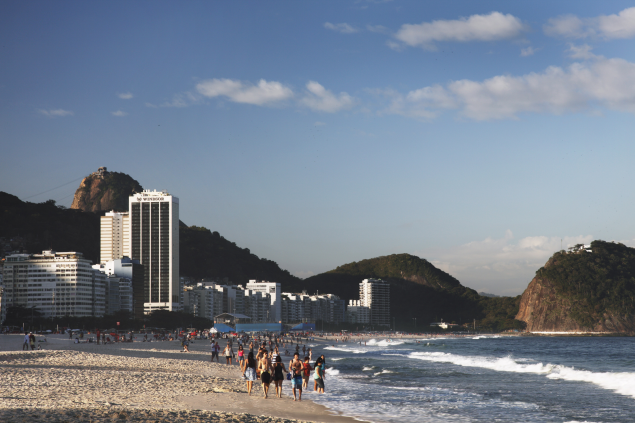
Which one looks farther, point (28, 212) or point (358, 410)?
point (28, 212)

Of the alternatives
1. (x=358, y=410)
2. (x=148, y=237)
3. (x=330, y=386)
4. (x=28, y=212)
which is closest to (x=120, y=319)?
(x=148, y=237)

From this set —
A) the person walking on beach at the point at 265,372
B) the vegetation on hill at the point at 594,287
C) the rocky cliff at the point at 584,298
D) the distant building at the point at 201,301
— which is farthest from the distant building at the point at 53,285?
the vegetation on hill at the point at 594,287

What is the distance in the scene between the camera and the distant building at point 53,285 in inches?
4532

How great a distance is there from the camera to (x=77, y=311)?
4537 inches

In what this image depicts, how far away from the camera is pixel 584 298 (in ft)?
615

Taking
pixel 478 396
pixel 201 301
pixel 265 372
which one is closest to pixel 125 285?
pixel 201 301

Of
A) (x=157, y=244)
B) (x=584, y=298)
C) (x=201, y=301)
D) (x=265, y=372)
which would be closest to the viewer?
(x=265, y=372)

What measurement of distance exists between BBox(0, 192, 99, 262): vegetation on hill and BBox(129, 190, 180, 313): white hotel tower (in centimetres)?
3091

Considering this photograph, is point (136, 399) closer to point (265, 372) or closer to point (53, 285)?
point (265, 372)

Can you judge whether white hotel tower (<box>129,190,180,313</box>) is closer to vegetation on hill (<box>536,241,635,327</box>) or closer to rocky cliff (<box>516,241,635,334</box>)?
rocky cliff (<box>516,241,635,334</box>)

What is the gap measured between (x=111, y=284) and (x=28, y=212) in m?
80.7

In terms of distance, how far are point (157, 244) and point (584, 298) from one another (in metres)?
132

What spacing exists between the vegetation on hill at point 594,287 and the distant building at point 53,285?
5604 inches

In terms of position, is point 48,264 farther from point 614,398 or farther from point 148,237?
point 614,398
